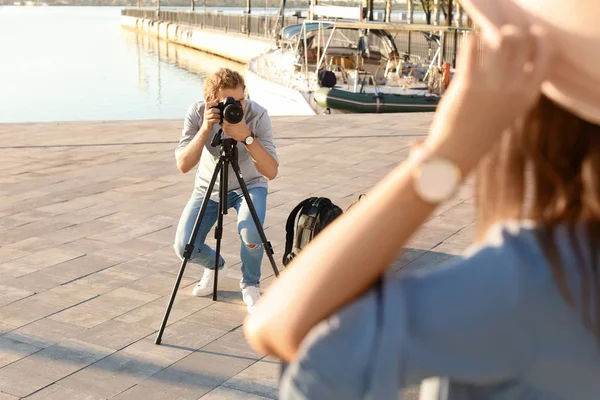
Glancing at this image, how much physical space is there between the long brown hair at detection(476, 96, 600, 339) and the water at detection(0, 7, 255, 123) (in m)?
28.2

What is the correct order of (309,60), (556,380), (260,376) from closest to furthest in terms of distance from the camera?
(556,380)
(260,376)
(309,60)

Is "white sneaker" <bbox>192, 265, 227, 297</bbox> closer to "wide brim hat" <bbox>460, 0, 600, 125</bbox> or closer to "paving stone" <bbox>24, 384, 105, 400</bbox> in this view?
"paving stone" <bbox>24, 384, 105, 400</bbox>

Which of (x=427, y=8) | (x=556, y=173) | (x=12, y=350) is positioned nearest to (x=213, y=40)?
(x=427, y=8)

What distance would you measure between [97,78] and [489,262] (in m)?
43.0

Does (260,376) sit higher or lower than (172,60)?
higher

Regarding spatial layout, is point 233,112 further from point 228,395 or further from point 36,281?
point 36,281

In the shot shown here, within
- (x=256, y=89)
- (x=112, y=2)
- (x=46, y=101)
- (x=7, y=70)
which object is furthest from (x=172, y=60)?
(x=112, y=2)

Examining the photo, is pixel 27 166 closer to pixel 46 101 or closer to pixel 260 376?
pixel 260 376

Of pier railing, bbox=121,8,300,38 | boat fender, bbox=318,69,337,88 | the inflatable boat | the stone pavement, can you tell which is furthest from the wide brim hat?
pier railing, bbox=121,8,300,38

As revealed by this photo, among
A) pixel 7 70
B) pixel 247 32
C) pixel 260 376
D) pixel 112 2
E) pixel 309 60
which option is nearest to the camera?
pixel 260 376

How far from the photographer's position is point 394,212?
0.98m

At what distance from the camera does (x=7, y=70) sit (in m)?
44.3

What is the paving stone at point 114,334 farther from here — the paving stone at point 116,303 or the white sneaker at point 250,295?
the white sneaker at point 250,295

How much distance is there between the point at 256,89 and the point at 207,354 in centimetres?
1798
